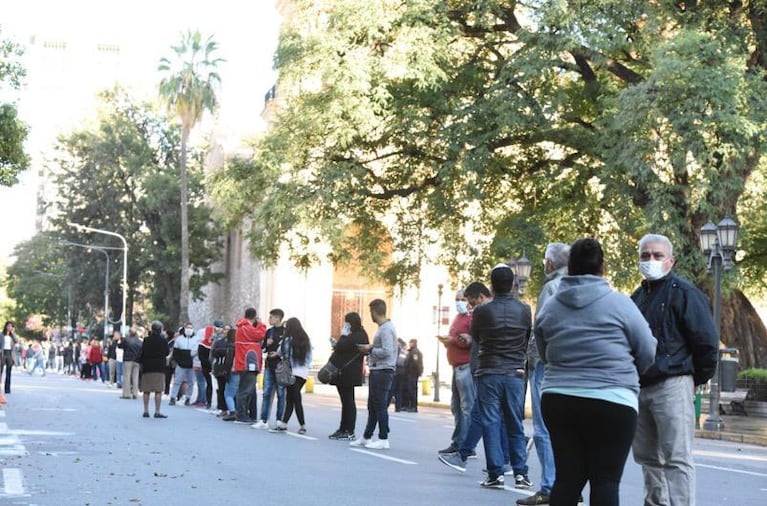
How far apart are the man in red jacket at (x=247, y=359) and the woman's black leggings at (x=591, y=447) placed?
1479 cm

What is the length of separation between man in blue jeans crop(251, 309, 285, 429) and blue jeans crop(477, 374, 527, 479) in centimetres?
861

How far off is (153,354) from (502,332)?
13.0 metres

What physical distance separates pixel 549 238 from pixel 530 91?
186 inches

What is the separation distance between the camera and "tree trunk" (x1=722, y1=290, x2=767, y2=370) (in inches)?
1339

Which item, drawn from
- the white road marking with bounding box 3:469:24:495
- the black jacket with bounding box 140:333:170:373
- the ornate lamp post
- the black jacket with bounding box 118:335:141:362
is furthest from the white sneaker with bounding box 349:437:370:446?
the black jacket with bounding box 118:335:141:362

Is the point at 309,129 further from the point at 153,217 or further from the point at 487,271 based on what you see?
the point at 153,217

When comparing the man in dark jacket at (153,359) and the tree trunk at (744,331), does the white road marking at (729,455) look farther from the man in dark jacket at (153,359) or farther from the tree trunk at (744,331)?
the tree trunk at (744,331)

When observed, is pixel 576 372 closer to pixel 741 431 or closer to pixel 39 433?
→ pixel 39 433

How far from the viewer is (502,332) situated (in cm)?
1215

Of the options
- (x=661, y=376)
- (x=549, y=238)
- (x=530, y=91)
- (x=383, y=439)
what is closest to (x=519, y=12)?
(x=530, y=91)

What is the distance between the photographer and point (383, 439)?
56.2 ft

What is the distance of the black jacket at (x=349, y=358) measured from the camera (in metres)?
18.7

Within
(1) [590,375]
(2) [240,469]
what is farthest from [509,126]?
(1) [590,375]

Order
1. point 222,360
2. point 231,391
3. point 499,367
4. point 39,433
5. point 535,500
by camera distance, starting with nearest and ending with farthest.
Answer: point 535,500 < point 499,367 < point 39,433 < point 231,391 < point 222,360
